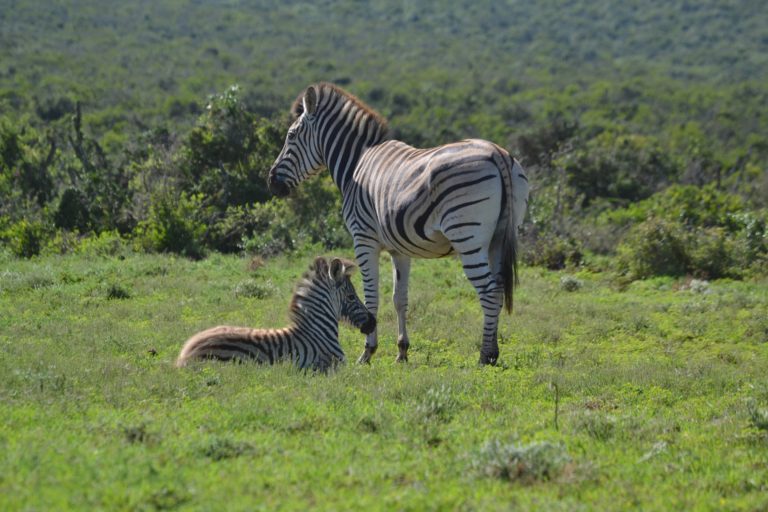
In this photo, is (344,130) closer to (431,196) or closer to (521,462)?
(431,196)

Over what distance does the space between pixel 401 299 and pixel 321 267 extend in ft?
4.55

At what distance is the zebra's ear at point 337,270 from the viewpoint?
10.2 meters

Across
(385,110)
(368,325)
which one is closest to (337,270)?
(368,325)

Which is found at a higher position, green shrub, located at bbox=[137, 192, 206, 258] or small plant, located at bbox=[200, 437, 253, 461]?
small plant, located at bbox=[200, 437, 253, 461]

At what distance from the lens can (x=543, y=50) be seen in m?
81.8

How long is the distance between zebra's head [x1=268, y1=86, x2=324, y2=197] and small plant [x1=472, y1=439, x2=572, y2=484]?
6.78m

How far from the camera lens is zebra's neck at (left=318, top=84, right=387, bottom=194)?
38.5 ft

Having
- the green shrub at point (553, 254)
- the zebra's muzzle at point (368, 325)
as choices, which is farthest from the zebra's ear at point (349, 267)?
the green shrub at point (553, 254)

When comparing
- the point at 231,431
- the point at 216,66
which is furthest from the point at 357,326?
the point at 216,66

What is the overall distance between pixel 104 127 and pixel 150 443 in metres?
34.9

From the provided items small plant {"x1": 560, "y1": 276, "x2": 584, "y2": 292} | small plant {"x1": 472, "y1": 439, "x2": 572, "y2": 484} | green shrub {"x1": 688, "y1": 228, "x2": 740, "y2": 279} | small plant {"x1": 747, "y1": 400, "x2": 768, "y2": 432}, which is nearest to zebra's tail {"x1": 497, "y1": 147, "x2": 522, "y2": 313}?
small plant {"x1": 747, "y1": 400, "x2": 768, "y2": 432}

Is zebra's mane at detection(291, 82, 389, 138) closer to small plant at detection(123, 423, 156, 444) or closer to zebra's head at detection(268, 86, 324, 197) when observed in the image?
zebra's head at detection(268, 86, 324, 197)

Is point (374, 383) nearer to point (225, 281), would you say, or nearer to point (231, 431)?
point (231, 431)

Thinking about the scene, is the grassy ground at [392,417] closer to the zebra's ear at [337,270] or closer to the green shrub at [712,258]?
the zebra's ear at [337,270]
